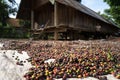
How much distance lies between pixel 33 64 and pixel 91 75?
1.52 meters

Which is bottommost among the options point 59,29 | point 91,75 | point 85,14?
point 91,75

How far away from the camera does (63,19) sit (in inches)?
637

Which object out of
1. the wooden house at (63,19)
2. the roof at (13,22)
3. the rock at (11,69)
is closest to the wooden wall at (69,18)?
the wooden house at (63,19)

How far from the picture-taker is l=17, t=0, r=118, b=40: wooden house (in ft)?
51.2

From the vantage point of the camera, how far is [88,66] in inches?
204

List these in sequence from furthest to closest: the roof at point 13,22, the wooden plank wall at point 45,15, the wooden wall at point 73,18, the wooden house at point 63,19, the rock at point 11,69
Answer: the roof at point 13,22, the wooden plank wall at point 45,15, the wooden wall at point 73,18, the wooden house at point 63,19, the rock at point 11,69

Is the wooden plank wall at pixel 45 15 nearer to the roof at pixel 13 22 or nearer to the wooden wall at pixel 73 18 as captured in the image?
the wooden wall at pixel 73 18

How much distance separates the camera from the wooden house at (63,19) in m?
15.6

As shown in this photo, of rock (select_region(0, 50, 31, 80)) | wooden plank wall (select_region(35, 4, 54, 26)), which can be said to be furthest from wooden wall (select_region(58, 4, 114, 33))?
rock (select_region(0, 50, 31, 80))

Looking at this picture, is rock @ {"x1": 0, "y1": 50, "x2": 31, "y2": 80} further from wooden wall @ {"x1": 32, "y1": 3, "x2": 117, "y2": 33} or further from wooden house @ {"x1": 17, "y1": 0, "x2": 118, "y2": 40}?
wooden wall @ {"x1": 32, "y1": 3, "x2": 117, "y2": 33}

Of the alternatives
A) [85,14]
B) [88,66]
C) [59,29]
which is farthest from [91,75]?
[85,14]

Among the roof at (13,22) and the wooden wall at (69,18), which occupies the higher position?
the roof at (13,22)

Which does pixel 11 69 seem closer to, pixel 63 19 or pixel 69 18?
pixel 63 19

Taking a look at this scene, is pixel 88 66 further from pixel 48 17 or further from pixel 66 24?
pixel 48 17
